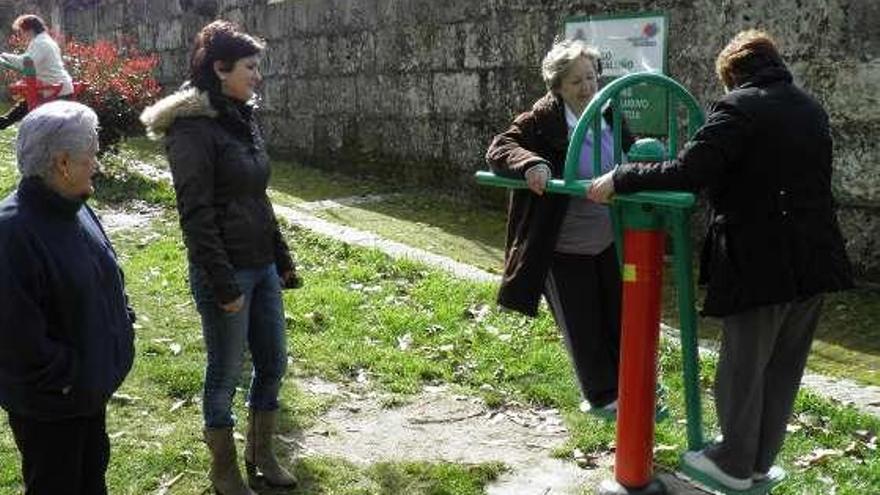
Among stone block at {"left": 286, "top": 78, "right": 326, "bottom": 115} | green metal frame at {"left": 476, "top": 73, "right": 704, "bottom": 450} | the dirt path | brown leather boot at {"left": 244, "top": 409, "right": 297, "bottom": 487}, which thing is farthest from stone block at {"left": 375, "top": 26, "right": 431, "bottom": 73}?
green metal frame at {"left": 476, "top": 73, "right": 704, "bottom": 450}

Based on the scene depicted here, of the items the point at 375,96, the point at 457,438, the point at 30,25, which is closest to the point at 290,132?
the point at 375,96

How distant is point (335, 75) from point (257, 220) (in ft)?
28.3

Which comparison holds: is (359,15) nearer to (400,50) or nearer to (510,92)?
(400,50)

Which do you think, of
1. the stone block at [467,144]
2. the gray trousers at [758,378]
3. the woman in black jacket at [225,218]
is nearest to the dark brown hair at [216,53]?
the woman in black jacket at [225,218]

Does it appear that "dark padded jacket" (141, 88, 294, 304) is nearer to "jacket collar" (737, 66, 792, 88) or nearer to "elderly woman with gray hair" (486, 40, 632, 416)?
"elderly woman with gray hair" (486, 40, 632, 416)

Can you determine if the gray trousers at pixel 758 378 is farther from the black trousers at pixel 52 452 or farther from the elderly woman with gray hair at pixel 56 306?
the black trousers at pixel 52 452

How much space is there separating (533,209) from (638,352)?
84 cm

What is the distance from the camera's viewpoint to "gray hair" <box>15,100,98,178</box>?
9.73ft

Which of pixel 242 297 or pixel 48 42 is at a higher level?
pixel 48 42

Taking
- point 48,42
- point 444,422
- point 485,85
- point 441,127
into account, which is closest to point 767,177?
point 444,422

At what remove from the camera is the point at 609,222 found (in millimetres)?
4230

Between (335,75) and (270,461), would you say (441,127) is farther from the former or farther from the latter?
(270,461)

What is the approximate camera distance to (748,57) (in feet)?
11.5

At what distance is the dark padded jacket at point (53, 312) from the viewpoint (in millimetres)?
2846
